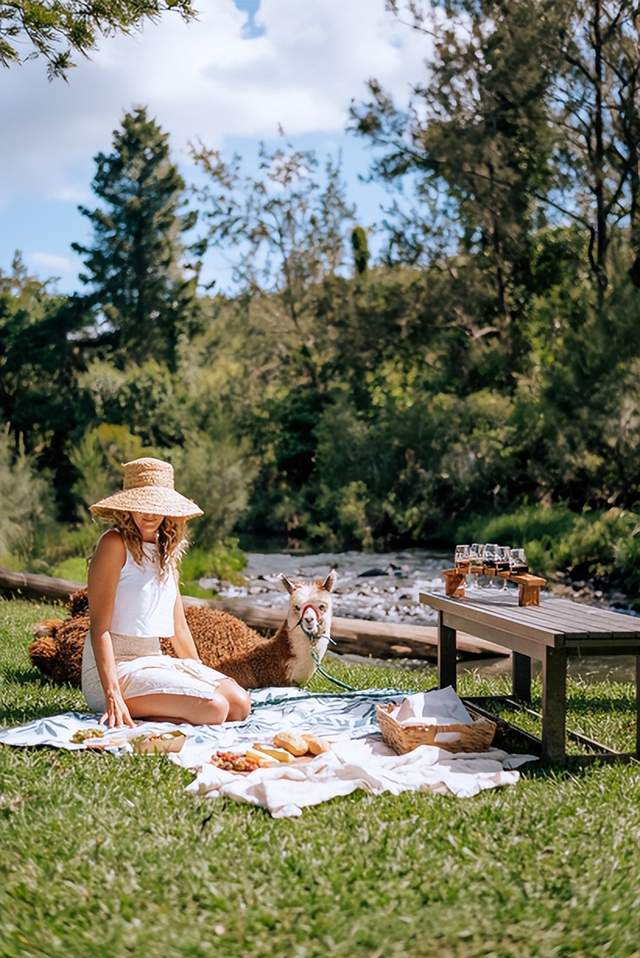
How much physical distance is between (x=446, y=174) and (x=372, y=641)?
1903cm

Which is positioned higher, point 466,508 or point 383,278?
point 383,278

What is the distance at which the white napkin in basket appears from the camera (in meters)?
5.39

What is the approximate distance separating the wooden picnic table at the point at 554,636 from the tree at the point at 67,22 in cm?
507

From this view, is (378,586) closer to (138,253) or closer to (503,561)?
(503,561)

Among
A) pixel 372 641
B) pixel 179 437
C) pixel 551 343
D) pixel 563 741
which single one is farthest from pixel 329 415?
pixel 563 741

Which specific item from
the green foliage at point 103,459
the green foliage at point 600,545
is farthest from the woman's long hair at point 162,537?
the green foliage at point 103,459

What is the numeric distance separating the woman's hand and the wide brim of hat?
0.97m

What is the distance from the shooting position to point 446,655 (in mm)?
6547

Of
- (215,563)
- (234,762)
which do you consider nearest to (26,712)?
(234,762)

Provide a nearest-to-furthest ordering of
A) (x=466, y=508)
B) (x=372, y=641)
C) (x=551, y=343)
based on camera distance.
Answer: (x=372, y=641), (x=466, y=508), (x=551, y=343)

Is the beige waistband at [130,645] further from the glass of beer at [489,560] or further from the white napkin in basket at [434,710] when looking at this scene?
the glass of beer at [489,560]

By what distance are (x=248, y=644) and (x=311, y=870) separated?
12.3 feet

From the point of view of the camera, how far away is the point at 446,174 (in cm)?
2583

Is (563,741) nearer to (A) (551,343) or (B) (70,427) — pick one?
(A) (551,343)
